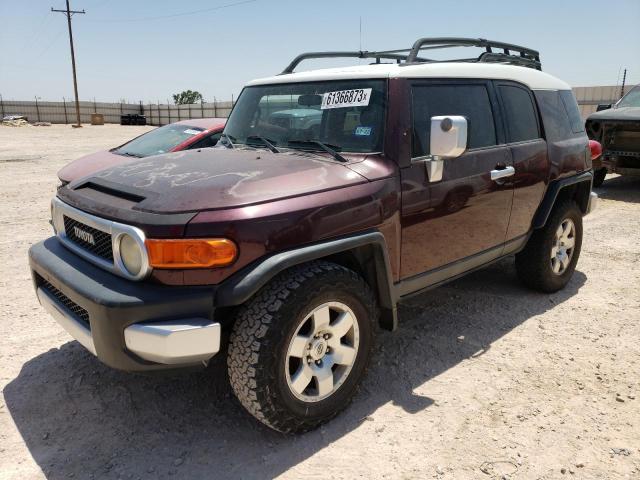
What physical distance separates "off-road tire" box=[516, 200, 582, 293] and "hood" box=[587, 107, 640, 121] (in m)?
5.70

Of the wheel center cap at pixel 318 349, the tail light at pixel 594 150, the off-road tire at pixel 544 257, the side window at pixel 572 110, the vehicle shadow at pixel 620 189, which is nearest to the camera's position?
the wheel center cap at pixel 318 349

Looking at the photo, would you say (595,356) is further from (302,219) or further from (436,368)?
(302,219)

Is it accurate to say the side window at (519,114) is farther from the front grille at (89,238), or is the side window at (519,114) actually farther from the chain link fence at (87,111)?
the chain link fence at (87,111)

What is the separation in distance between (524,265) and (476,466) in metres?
2.46

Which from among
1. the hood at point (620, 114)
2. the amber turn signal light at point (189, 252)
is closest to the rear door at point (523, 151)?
the amber turn signal light at point (189, 252)

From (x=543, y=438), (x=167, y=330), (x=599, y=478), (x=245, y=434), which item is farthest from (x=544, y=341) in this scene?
(x=167, y=330)

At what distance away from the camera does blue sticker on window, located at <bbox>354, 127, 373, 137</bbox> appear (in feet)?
10.2

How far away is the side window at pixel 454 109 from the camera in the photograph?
→ 3217 millimetres

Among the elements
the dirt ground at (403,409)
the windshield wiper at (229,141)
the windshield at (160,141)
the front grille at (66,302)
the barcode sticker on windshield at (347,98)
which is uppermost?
the barcode sticker on windshield at (347,98)

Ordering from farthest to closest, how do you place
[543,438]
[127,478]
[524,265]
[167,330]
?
[524,265] < [543,438] < [127,478] < [167,330]

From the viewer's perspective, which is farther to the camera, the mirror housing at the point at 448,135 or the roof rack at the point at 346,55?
the roof rack at the point at 346,55

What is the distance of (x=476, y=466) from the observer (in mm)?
2537

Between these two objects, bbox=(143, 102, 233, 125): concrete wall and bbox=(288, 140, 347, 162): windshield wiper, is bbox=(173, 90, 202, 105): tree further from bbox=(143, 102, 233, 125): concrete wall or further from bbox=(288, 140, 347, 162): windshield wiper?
bbox=(288, 140, 347, 162): windshield wiper

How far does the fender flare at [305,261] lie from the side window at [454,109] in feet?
2.29
